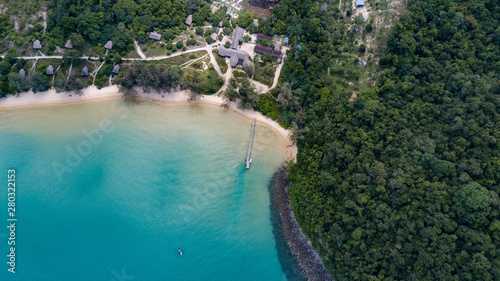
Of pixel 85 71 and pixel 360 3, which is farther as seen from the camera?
pixel 360 3

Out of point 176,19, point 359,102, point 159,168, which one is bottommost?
point 159,168

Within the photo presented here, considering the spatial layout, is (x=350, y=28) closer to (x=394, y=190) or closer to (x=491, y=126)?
(x=491, y=126)

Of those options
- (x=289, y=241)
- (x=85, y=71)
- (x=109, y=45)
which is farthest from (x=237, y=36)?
(x=289, y=241)

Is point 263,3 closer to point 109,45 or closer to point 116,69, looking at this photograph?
point 109,45

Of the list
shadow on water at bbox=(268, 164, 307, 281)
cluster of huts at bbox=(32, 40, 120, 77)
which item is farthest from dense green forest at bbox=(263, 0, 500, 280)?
cluster of huts at bbox=(32, 40, 120, 77)

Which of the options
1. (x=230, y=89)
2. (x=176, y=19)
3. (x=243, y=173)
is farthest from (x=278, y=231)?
(x=176, y=19)
